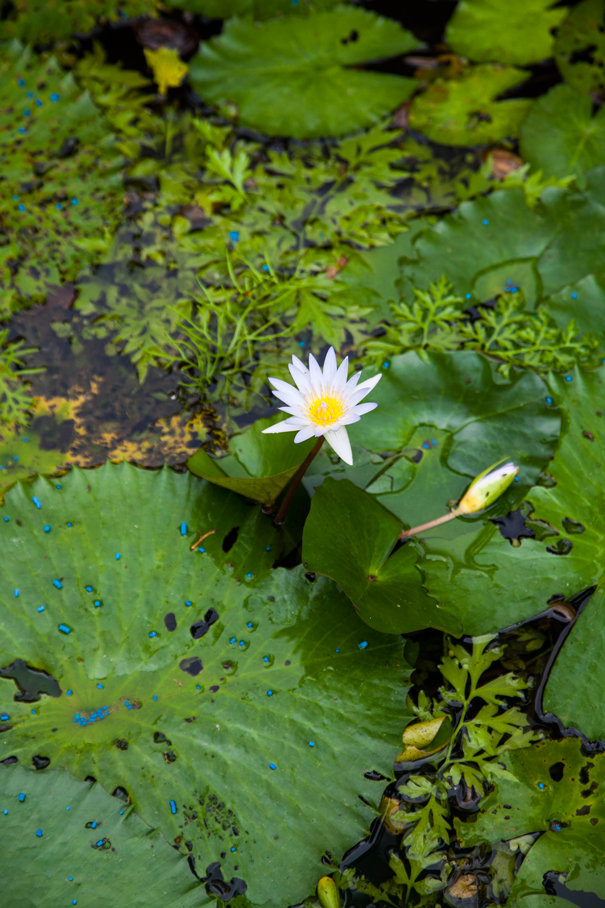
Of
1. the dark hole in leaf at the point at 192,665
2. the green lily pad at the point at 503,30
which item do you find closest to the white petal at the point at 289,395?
the dark hole in leaf at the point at 192,665

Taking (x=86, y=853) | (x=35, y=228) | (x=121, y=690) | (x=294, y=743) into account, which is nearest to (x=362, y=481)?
(x=294, y=743)

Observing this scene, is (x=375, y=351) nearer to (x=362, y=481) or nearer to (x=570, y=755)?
(x=362, y=481)

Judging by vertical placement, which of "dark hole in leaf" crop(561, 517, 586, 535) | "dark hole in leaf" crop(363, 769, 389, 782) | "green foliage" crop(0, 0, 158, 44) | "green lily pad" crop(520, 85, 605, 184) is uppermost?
"green foliage" crop(0, 0, 158, 44)

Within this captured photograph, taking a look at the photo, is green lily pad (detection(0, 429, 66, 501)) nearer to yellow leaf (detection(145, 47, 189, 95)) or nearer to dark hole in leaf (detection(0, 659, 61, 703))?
dark hole in leaf (detection(0, 659, 61, 703))

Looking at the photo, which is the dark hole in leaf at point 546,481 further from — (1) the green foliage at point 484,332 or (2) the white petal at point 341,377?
(2) the white petal at point 341,377

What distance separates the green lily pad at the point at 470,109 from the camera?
3.10m

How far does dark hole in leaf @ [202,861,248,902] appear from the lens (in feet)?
5.67

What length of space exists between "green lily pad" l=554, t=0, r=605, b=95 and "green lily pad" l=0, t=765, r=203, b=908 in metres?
3.95

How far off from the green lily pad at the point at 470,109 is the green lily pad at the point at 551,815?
2.87 m

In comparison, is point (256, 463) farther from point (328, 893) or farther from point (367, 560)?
point (328, 893)

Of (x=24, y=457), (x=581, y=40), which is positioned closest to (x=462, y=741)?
(x=24, y=457)

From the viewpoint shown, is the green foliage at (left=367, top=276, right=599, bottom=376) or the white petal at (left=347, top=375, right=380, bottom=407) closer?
the white petal at (left=347, top=375, right=380, bottom=407)

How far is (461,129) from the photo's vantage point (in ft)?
10.2

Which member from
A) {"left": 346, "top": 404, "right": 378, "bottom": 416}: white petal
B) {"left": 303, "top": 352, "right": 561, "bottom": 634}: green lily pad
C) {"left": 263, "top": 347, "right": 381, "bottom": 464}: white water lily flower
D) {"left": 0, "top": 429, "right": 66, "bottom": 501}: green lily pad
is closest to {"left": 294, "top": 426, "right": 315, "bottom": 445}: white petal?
{"left": 263, "top": 347, "right": 381, "bottom": 464}: white water lily flower
